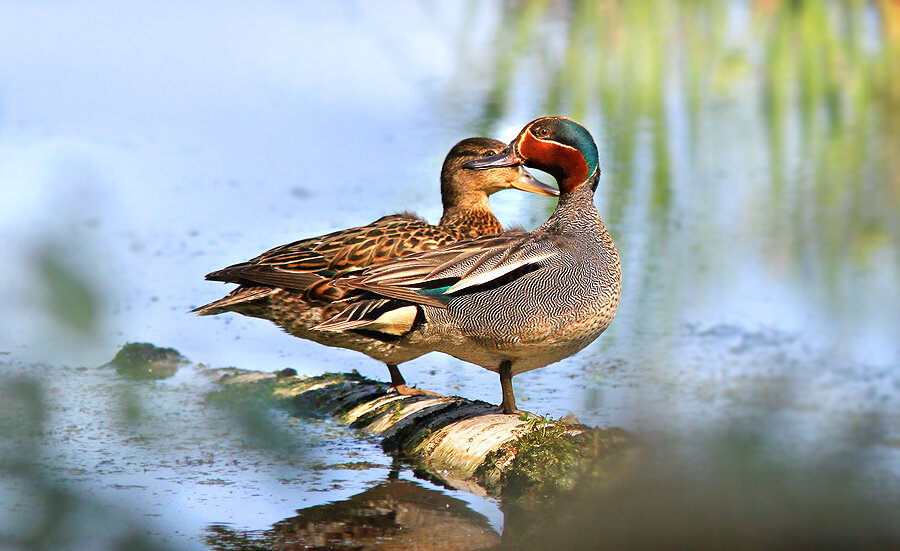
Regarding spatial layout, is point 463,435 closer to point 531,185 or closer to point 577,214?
point 577,214

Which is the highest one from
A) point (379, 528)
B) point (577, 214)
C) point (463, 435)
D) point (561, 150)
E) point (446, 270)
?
point (561, 150)

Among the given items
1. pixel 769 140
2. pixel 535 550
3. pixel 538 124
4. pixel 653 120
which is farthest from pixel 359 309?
pixel 769 140

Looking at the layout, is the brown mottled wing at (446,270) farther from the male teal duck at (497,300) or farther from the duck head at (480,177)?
the duck head at (480,177)

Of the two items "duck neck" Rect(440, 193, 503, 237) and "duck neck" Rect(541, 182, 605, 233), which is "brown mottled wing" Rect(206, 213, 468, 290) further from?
"duck neck" Rect(541, 182, 605, 233)

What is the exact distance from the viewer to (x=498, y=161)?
17.1 feet

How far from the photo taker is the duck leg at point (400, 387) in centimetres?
513

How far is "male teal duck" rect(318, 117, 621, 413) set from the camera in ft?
14.3

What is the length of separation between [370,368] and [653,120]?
4616 mm

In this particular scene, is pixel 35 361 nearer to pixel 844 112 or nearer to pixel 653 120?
pixel 653 120

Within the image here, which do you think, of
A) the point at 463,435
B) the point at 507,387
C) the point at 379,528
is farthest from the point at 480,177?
the point at 379,528

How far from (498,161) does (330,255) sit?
89 centimetres

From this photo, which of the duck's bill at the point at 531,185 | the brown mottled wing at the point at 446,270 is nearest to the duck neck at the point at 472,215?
the duck's bill at the point at 531,185

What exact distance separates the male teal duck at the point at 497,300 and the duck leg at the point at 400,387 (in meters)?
0.49

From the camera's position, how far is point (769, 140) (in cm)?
983
